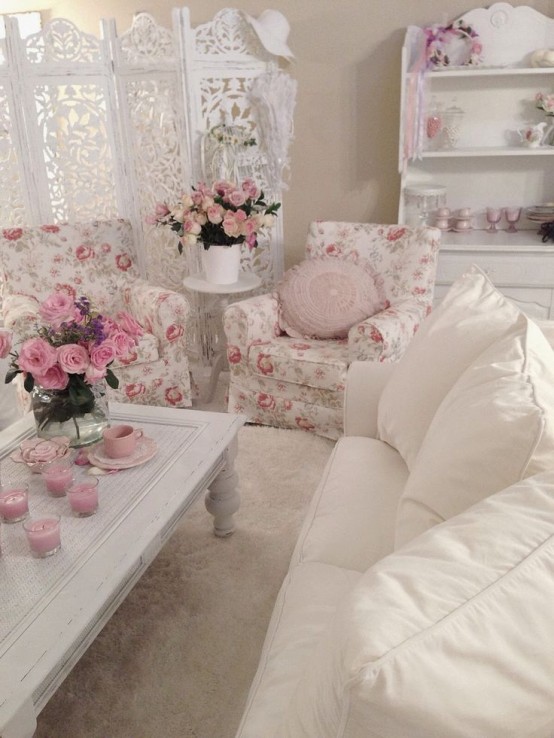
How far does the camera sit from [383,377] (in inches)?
80.9

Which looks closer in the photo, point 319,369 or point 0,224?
point 319,369

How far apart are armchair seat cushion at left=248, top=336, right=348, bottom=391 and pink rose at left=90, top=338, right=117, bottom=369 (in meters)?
1.19

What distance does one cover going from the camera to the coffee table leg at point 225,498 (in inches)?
85.0

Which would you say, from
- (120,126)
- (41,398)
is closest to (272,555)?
(41,398)

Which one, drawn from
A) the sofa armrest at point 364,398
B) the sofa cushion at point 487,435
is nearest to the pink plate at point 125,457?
the sofa armrest at point 364,398

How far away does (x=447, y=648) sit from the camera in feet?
2.01

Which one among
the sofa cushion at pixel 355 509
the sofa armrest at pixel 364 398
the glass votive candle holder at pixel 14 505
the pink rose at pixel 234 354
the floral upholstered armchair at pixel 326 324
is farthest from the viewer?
the pink rose at pixel 234 354

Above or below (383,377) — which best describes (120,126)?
above

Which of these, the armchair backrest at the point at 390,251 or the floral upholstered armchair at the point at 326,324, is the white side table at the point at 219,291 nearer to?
the floral upholstered armchair at the point at 326,324

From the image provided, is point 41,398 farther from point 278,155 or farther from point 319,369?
point 278,155

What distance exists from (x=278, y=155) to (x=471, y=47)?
1.09m

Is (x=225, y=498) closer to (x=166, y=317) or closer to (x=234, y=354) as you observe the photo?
(x=234, y=354)

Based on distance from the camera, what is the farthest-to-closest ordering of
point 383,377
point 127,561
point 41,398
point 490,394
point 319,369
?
1. point 319,369
2. point 383,377
3. point 41,398
4. point 127,561
5. point 490,394

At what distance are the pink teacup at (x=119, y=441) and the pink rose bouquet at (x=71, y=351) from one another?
10 centimetres
